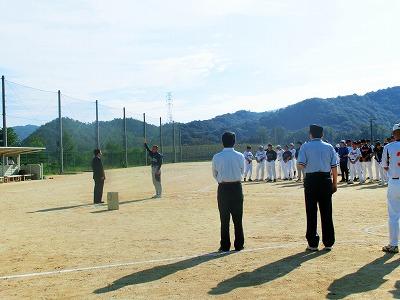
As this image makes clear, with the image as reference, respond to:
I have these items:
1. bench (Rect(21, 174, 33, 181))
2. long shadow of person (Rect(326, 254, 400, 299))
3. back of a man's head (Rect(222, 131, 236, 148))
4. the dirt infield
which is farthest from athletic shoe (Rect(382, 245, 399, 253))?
bench (Rect(21, 174, 33, 181))

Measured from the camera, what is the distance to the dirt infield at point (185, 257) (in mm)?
6656

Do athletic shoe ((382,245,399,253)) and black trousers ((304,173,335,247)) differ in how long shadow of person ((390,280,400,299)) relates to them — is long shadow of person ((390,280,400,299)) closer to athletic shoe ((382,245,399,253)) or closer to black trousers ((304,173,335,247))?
athletic shoe ((382,245,399,253))

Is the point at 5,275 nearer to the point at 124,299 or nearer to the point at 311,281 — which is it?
→ the point at 124,299

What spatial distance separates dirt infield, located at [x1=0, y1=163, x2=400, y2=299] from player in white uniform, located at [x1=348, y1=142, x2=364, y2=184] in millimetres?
8515

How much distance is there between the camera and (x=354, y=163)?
24.6 m

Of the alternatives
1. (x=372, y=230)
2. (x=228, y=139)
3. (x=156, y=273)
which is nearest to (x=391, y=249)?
(x=372, y=230)

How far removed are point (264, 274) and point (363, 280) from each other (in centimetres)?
128

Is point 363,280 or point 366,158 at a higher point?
point 366,158

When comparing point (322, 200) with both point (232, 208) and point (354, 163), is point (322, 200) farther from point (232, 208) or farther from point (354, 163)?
point (354, 163)

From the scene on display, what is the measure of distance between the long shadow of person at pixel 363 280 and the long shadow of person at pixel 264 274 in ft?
2.75

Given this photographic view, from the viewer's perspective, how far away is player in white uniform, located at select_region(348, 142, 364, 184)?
24.1 m

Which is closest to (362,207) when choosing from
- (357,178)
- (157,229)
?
(157,229)

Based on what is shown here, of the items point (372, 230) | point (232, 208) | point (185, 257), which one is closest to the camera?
point (185, 257)

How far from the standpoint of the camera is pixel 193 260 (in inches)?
328
